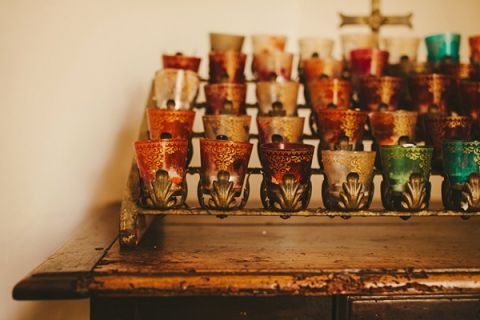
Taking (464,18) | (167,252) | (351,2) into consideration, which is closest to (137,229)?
(167,252)

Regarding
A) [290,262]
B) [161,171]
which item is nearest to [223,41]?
[161,171]

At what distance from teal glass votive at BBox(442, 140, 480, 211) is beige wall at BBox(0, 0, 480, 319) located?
725mm

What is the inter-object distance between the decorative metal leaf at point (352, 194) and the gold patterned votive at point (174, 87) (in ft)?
1.05

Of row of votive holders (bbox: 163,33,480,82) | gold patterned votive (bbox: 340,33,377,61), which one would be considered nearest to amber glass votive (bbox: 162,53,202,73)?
row of votive holders (bbox: 163,33,480,82)

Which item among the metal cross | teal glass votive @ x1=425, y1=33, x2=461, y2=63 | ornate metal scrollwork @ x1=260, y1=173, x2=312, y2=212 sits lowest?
ornate metal scrollwork @ x1=260, y1=173, x2=312, y2=212

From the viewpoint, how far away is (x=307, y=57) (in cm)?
103

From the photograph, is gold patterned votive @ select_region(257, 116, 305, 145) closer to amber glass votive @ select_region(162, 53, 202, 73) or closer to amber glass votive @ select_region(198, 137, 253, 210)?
amber glass votive @ select_region(198, 137, 253, 210)

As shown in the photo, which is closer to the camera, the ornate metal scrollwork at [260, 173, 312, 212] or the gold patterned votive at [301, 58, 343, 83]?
the ornate metal scrollwork at [260, 173, 312, 212]

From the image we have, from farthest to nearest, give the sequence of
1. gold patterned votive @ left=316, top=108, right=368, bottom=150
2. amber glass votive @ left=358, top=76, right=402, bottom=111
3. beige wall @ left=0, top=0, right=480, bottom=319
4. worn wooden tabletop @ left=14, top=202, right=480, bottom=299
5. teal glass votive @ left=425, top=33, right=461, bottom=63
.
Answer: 1. beige wall @ left=0, top=0, right=480, bottom=319
2. teal glass votive @ left=425, top=33, right=461, bottom=63
3. amber glass votive @ left=358, top=76, right=402, bottom=111
4. gold patterned votive @ left=316, top=108, right=368, bottom=150
5. worn wooden tabletop @ left=14, top=202, right=480, bottom=299

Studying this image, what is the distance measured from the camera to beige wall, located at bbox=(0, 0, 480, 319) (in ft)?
3.66

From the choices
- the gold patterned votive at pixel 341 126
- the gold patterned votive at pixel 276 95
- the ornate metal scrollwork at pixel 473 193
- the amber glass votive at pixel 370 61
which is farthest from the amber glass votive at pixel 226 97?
the ornate metal scrollwork at pixel 473 193

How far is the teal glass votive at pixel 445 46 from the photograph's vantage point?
3.24ft

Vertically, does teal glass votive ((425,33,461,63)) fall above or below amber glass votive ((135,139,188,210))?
above

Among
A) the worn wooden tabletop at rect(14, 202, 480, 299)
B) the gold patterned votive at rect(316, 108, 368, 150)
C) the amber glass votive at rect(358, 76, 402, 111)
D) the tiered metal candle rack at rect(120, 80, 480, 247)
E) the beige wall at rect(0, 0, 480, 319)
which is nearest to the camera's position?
the worn wooden tabletop at rect(14, 202, 480, 299)
